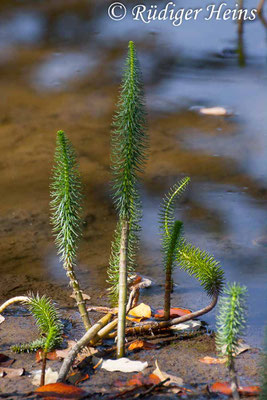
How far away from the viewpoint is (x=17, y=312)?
3027mm

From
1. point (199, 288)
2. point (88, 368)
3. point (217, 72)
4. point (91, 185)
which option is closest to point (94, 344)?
point (88, 368)

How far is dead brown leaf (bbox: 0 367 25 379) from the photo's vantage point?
243 centimetres

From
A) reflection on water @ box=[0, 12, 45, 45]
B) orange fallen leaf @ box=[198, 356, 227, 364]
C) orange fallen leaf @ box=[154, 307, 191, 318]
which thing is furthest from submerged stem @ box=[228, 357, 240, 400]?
reflection on water @ box=[0, 12, 45, 45]

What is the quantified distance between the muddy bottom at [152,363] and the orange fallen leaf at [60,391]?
5 cm

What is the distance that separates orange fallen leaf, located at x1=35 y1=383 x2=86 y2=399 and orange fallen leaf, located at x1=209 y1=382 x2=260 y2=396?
0.48 metres

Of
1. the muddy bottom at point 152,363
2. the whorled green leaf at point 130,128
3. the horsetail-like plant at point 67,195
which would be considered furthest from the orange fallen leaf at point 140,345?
the whorled green leaf at point 130,128

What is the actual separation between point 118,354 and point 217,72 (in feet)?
16.2

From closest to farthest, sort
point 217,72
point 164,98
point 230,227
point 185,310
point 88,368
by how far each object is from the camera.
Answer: point 88,368 < point 185,310 < point 230,227 < point 164,98 < point 217,72

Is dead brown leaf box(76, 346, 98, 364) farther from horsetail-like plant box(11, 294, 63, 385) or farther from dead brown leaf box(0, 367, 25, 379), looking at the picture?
dead brown leaf box(0, 367, 25, 379)

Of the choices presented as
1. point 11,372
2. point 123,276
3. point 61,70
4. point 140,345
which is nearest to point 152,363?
point 140,345

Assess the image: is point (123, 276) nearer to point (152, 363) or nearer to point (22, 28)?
point (152, 363)

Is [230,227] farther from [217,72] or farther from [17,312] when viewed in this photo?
[217,72]

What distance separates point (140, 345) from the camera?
2.66m

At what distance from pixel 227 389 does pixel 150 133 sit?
332 centimetres
